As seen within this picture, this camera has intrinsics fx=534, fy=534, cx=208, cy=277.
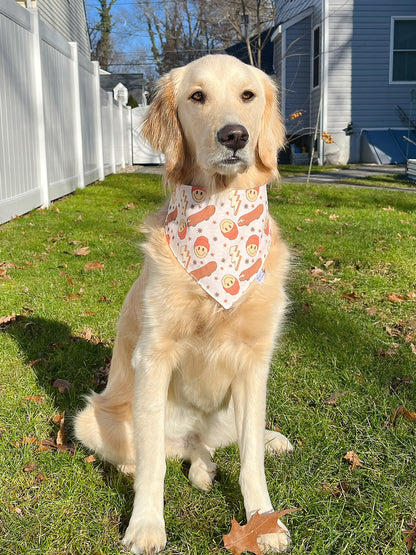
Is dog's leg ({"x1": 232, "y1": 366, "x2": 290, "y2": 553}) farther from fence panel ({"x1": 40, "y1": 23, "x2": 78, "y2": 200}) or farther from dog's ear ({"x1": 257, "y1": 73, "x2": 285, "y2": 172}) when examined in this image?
fence panel ({"x1": 40, "y1": 23, "x2": 78, "y2": 200})

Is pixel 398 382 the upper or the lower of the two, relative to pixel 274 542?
upper

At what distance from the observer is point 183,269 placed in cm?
219

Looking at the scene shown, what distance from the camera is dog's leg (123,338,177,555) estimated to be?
1.95m

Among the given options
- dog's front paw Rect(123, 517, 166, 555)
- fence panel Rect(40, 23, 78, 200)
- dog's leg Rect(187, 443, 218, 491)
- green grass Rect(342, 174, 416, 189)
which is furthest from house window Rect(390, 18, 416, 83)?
dog's front paw Rect(123, 517, 166, 555)

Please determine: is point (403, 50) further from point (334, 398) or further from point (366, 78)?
point (334, 398)

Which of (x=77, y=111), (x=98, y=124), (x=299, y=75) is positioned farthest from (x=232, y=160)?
(x=299, y=75)

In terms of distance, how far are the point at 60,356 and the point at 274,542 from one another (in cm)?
194

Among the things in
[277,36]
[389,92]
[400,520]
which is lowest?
[400,520]

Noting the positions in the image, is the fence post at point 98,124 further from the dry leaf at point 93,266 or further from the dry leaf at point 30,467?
the dry leaf at point 30,467

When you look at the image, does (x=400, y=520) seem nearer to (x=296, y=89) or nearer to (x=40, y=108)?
(x=40, y=108)

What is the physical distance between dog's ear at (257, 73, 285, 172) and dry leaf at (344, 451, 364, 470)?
1.35 meters

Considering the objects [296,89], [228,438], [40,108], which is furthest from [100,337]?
[296,89]

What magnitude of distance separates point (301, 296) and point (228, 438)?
2.25 m

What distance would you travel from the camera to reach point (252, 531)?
1946 millimetres
